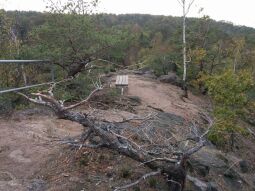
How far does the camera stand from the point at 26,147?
634 cm

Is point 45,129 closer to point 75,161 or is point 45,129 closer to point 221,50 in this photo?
point 75,161

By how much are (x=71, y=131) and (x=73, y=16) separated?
4473 mm

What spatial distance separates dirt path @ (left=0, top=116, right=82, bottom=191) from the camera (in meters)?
5.21

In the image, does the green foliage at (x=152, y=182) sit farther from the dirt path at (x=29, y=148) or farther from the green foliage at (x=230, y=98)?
the green foliage at (x=230, y=98)

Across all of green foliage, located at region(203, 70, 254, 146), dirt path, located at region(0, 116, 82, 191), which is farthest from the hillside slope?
green foliage, located at region(203, 70, 254, 146)

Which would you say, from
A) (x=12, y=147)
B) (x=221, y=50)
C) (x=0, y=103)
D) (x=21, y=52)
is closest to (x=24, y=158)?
(x=12, y=147)

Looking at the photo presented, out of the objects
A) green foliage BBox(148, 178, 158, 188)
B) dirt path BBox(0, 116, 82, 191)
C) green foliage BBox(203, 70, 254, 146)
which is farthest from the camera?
green foliage BBox(203, 70, 254, 146)

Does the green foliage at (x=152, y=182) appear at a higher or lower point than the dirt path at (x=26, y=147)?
lower

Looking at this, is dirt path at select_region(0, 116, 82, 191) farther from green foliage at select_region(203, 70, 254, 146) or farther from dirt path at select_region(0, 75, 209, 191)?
green foliage at select_region(203, 70, 254, 146)

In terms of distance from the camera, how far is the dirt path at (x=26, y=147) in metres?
5.21

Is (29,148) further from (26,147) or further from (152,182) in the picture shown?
(152,182)

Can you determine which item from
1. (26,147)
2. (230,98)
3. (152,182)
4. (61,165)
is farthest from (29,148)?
(230,98)

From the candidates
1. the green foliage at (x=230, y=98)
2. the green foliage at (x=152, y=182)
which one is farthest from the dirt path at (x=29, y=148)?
the green foliage at (x=230, y=98)

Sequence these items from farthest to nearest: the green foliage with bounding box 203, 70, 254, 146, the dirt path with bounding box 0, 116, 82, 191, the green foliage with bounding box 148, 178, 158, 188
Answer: the green foliage with bounding box 203, 70, 254, 146
the green foliage with bounding box 148, 178, 158, 188
the dirt path with bounding box 0, 116, 82, 191
